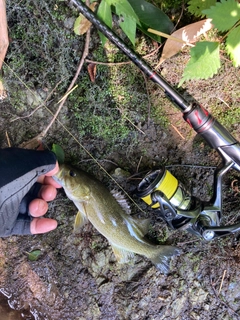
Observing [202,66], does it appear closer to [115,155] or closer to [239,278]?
[115,155]

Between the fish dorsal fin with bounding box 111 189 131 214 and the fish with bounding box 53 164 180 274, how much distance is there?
0.02 meters

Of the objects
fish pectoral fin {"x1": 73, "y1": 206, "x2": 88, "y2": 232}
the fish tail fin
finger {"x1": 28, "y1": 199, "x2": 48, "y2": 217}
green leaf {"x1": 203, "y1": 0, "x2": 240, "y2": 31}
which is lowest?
the fish tail fin

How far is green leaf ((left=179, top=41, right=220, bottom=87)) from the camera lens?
5.41 ft

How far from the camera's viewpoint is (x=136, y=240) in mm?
2166

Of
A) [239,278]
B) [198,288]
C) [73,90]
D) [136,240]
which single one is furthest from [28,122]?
[239,278]

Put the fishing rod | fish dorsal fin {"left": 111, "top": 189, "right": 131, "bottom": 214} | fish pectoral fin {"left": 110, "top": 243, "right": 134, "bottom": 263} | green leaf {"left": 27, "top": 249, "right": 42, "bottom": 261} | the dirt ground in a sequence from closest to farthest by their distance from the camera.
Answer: the fishing rod, the dirt ground, fish dorsal fin {"left": 111, "top": 189, "right": 131, "bottom": 214}, fish pectoral fin {"left": 110, "top": 243, "right": 134, "bottom": 263}, green leaf {"left": 27, "top": 249, "right": 42, "bottom": 261}

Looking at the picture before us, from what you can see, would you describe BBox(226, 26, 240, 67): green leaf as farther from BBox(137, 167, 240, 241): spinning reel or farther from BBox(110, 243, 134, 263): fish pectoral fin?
BBox(110, 243, 134, 263): fish pectoral fin

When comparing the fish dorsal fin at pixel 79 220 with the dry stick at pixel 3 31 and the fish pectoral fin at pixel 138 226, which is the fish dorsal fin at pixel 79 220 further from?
the dry stick at pixel 3 31

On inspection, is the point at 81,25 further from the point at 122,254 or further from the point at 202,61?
the point at 122,254

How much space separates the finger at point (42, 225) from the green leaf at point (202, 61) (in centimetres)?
145

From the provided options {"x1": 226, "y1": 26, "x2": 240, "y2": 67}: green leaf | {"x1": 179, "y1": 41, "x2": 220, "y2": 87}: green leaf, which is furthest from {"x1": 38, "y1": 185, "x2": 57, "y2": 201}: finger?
{"x1": 226, "y1": 26, "x2": 240, "y2": 67}: green leaf

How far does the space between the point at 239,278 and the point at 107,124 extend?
1.64m

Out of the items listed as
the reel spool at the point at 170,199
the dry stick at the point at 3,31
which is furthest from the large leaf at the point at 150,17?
the reel spool at the point at 170,199

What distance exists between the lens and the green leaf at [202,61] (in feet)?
5.41
